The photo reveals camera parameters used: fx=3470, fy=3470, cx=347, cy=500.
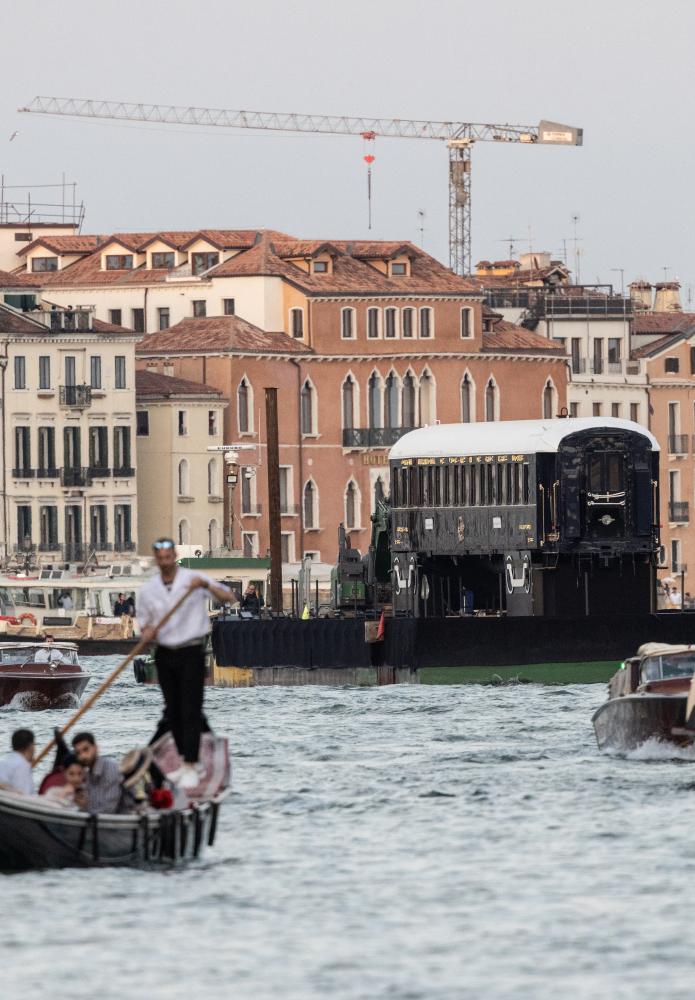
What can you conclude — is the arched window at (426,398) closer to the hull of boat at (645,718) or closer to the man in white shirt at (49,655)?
the man in white shirt at (49,655)

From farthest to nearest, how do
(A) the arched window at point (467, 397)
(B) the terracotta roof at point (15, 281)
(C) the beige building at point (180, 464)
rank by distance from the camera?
1. (A) the arched window at point (467, 397)
2. (C) the beige building at point (180, 464)
3. (B) the terracotta roof at point (15, 281)

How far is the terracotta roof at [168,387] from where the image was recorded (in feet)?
433

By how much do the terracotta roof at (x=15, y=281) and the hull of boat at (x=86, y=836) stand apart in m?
97.9

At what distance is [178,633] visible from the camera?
34438 mm

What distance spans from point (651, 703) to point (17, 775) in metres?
15.5

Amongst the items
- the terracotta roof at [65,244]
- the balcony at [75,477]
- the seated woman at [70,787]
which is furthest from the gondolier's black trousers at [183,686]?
the terracotta roof at [65,244]

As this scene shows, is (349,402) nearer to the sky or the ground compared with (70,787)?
nearer to the sky

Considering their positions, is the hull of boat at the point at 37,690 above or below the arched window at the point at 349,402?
below

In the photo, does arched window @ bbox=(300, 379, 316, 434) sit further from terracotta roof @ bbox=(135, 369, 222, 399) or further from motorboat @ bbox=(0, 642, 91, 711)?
motorboat @ bbox=(0, 642, 91, 711)

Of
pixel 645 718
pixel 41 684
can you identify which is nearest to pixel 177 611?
pixel 645 718

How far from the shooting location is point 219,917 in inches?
1276

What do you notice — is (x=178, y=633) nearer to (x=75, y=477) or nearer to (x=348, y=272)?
(x=75, y=477)

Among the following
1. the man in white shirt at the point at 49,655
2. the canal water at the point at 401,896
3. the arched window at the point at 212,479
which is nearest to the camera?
the canal water at the point at 401,896

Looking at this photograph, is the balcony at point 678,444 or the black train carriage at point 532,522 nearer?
the black train carriage at point 532,522
